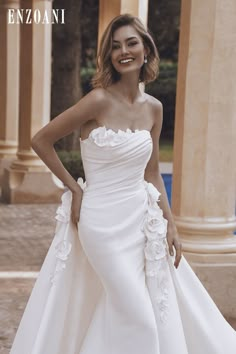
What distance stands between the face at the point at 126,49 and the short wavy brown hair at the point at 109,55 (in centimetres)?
2

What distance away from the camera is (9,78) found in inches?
500

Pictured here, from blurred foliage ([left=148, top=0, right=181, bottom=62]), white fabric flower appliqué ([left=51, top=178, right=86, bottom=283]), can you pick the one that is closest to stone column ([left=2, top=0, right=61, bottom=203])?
white fabric flower appliqué ([left=51, top=178, right=86, bottom=283])

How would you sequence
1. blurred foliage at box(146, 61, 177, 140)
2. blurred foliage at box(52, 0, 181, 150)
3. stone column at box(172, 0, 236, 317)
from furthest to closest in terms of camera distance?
blurred foliage at box(146, 61, 177, 140) < blurred foliage at box(52, 0, 181, 150) < stone column at box(172, 0, 236, 317)

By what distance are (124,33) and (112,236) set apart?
0.94 meters

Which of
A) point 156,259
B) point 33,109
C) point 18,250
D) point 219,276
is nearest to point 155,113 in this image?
point 156,259

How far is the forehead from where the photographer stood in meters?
3.00

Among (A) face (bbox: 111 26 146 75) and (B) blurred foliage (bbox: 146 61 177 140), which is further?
(B) blurred foliage (bbox: 146 61 177 140)

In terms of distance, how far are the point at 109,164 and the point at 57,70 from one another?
41.1 ft

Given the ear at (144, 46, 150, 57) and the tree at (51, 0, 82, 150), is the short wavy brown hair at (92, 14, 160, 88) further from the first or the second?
the tree at (51, 0, 82, 150)

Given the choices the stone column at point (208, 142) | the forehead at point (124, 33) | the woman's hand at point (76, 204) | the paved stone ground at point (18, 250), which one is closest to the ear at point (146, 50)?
the forehead at point (124, 33)

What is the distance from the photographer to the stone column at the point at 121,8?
7.87 meters

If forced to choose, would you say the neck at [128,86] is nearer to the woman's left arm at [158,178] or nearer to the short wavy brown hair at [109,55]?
the short wavy brown hair at [109,55]

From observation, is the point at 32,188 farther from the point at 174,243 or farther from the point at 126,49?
the point at 126,49

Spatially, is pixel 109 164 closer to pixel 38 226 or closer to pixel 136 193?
pixel 136 193
